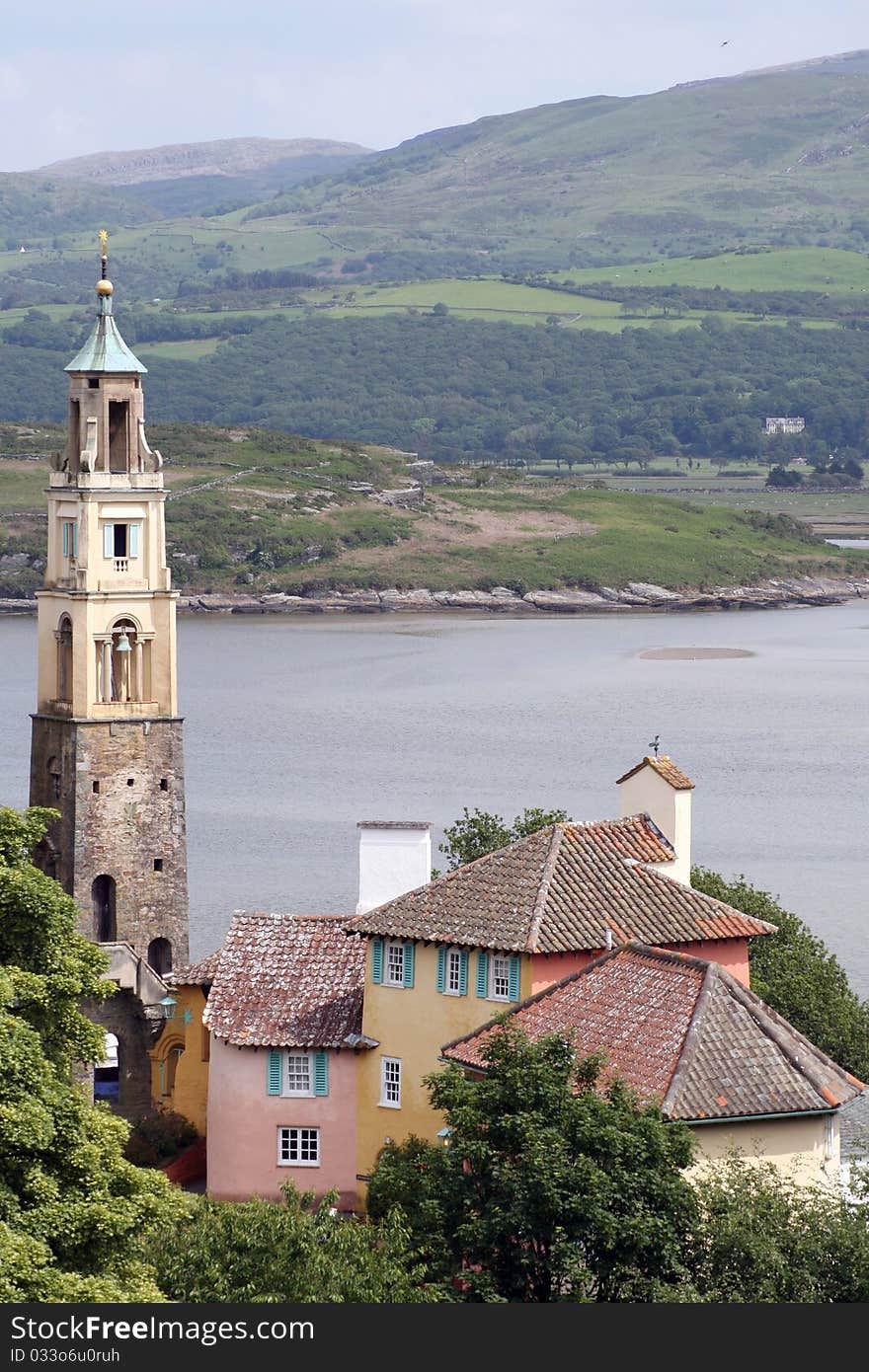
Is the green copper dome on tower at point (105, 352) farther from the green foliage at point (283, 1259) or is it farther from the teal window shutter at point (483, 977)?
the green foliage at point (283, 1259)

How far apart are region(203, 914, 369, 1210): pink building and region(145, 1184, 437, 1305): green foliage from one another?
21.9 ft

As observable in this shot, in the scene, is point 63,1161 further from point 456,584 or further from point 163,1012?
point 456,584

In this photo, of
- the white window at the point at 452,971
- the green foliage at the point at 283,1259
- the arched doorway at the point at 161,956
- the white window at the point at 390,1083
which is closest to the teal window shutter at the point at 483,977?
the white window at the point at 452,971

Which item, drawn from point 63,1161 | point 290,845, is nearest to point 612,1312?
point 63,1161

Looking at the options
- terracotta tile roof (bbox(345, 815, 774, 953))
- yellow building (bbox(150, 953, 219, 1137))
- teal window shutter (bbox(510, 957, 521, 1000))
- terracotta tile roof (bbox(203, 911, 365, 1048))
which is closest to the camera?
teal window shutter (bbox(510, 957, 521, 1000))

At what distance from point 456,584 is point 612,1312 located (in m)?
139

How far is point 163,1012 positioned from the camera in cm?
3184

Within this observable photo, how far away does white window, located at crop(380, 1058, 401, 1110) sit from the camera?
26.9 metres

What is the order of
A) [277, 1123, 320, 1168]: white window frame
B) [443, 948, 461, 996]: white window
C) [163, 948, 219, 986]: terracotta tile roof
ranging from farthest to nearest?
[163, 948, 219, 986]: terracotta tile roof
[277, 1123, 320, 1168]: white window frame
[443, 948, 461, 996]: white window

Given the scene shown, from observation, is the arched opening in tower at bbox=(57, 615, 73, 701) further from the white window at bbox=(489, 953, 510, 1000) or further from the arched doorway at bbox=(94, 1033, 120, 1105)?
the white window at bbox=(489, 953, 510, 1000)

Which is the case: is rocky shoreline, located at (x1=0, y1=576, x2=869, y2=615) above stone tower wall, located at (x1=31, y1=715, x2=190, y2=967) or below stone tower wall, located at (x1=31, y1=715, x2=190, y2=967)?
below

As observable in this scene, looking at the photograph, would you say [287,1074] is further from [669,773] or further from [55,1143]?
[55,1143]

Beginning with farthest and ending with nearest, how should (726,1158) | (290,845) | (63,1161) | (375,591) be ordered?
(375,591) → (290,845) → (726,1158) → (63,1161)

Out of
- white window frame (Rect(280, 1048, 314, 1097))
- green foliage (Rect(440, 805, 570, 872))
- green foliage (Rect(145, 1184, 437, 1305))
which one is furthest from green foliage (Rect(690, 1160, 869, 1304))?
green foliage (Rect(440, 805, 570, 872))
